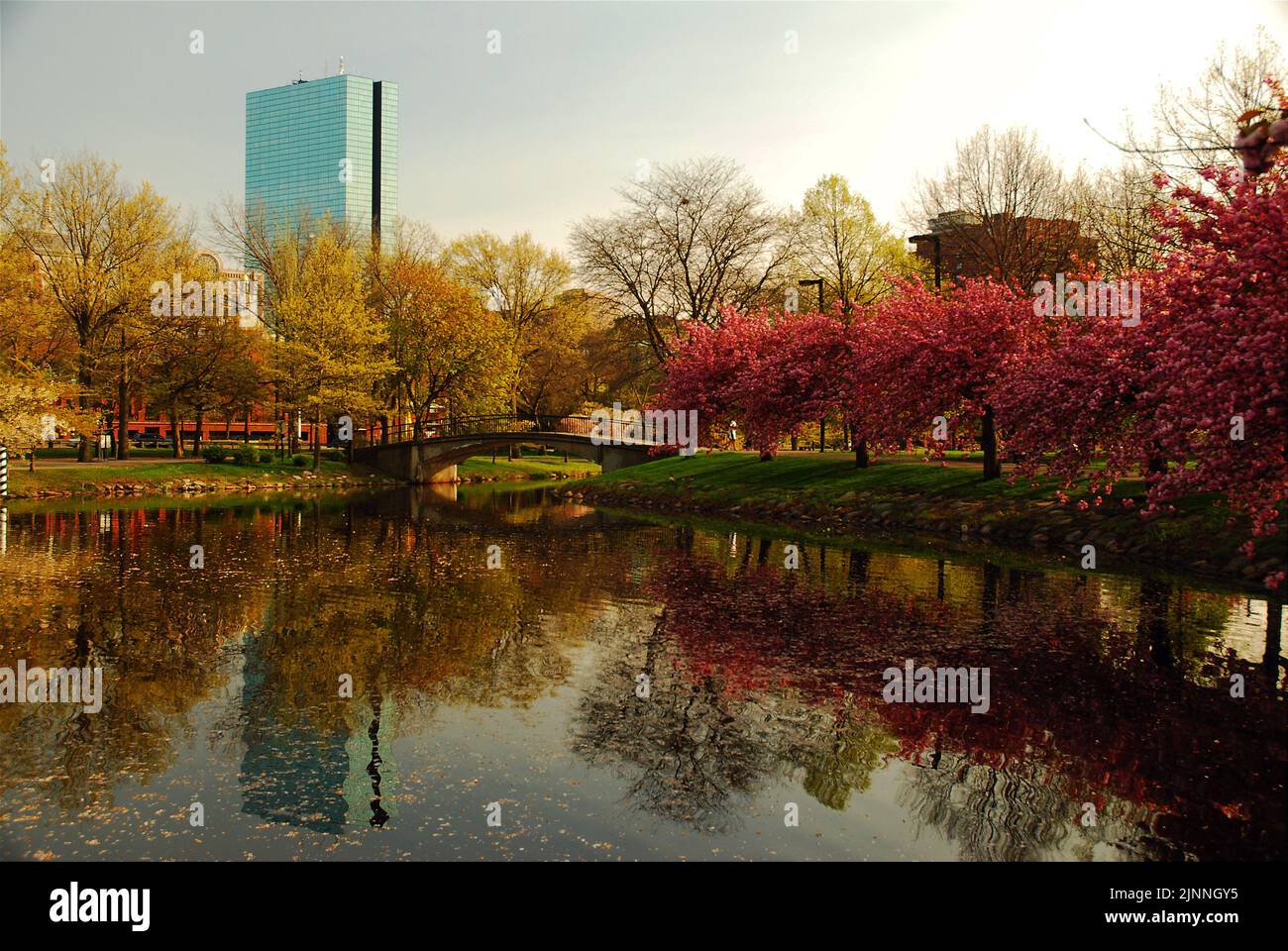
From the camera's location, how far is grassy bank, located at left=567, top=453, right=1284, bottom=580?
72.8 feet

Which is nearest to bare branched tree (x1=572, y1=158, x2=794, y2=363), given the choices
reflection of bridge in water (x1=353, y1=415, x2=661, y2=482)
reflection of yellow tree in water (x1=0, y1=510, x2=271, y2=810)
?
reflection of bridge in water (x1=353, y1=415, x2=661, y2=482)

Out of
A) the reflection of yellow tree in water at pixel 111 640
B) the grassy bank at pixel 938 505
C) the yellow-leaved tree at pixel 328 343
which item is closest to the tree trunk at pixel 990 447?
the grassy bank at pixel 938 505

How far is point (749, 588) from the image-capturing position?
61.8ft

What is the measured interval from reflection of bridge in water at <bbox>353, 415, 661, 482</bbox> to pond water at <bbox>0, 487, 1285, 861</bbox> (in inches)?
1565

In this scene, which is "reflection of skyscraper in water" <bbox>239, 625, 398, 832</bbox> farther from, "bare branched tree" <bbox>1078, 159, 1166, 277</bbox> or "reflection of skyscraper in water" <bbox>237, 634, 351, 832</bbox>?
"bare branched tree" <bbox>1078, 159, 1166, 277</bbox>

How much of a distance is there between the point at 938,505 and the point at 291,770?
25907 mm

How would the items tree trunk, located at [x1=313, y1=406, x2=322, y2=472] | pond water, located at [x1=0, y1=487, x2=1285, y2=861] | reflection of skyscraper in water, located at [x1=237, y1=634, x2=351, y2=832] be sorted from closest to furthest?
pond water, located at [x1=0, y1=487, x2=1285, y2=861] < reflection of skyscraper in water, located at [x1=237, y1=634, x2=351, y2=832] < tree trunk, located at [x1=313, y1=406, x2=322, y2=472]

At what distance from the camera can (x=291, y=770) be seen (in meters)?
8.55

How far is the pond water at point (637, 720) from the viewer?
7.32 metres

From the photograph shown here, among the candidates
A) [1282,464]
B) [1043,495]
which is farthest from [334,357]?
[1282,464]

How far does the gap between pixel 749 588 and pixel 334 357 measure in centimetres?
4701

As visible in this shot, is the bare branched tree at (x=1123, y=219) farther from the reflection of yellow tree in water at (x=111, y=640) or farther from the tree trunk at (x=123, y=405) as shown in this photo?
the tree trunk at (x=123, y=405)
